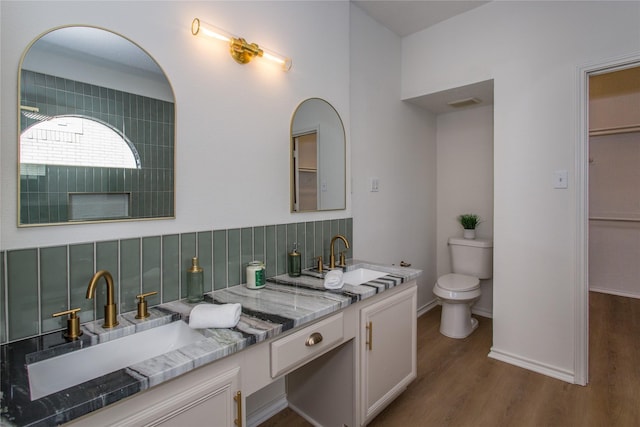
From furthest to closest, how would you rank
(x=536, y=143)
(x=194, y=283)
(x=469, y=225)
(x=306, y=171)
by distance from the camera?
(x=469, y=225) → (x=536, y=143) → (x=306, y=171) → (x=194, y=283)

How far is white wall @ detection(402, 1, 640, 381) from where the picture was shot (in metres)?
2.04

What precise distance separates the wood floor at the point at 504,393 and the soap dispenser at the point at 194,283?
35.3 inches

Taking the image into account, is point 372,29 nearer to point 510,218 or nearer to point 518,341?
point 510,218

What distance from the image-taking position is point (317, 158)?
2029 mm

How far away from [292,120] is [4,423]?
1593 mm

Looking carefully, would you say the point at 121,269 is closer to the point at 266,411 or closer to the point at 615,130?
the point at 266,411

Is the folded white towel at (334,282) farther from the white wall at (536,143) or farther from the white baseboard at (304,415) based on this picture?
the white wall at (536,143)

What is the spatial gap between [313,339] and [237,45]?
1334 millimetres

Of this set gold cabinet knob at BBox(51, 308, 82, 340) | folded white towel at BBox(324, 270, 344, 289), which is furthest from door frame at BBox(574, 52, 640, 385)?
gold cabinet knob at BBox(51, 308, 82, 340)

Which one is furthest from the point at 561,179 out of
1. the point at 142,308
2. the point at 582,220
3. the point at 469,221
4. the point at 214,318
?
the point at 142,308

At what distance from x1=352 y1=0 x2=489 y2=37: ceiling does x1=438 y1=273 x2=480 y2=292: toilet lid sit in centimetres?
207

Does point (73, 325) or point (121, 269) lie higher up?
point (121, 269)

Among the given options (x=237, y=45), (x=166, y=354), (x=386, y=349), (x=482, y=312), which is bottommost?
(x=482, y=312)

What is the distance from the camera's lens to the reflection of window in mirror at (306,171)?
1910 millimetres
